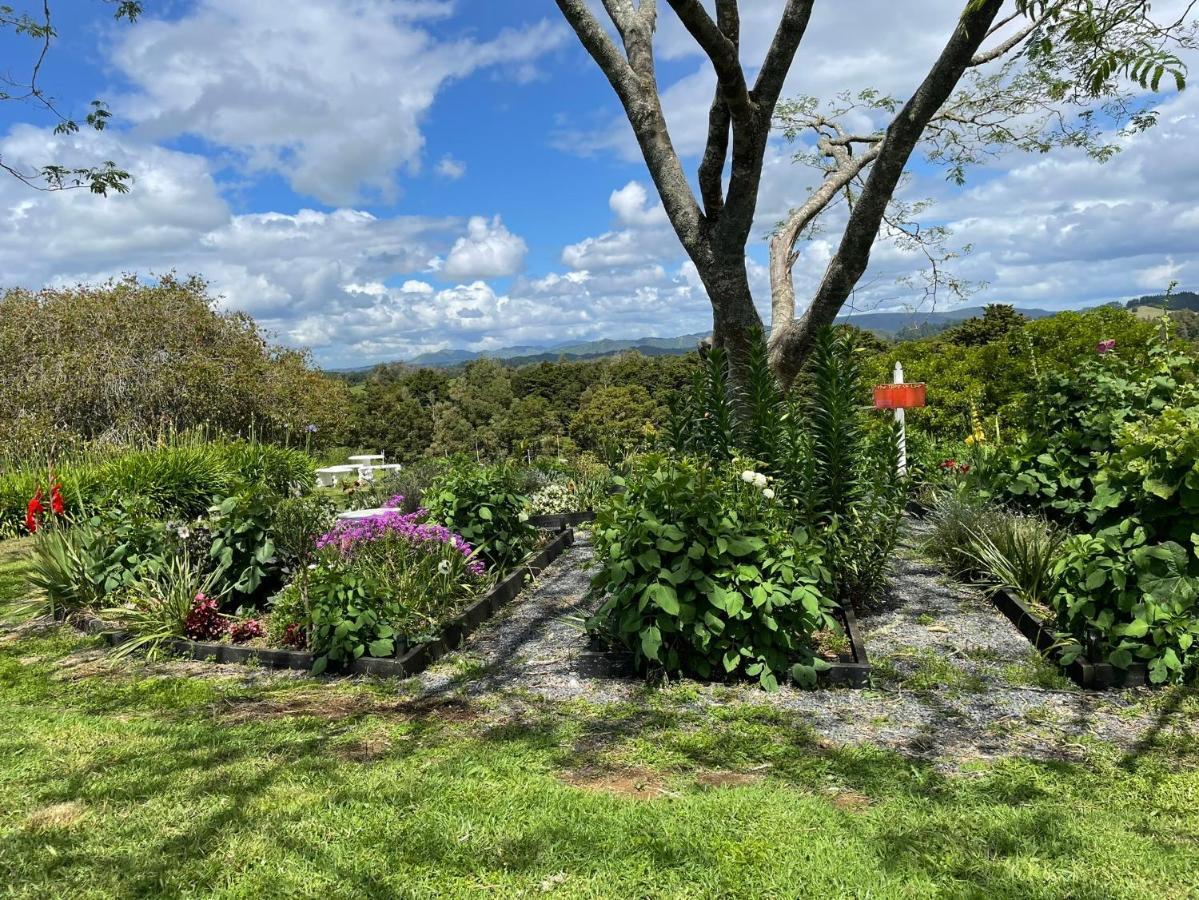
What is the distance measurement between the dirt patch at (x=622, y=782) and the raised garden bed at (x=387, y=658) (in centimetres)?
169

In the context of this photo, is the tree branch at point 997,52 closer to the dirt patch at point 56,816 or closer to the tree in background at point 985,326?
the dirt patch at point 56,816

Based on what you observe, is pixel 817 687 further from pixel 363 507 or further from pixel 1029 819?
pixel 363 507

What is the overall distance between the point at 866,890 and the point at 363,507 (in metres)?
7.94

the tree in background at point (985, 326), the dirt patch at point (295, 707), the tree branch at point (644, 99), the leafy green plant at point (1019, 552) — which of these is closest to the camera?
the dirt patch at point (295, 707)

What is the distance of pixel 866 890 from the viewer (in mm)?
2100

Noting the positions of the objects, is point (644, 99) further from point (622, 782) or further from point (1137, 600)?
point (622, 782)

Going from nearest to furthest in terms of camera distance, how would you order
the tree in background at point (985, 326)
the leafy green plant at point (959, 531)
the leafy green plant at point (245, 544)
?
the leafy green plant at point (245, 544) → the leafy green plant at point (959, 531) → the tree in background at point (985, 326)

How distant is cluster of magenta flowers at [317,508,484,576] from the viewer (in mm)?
5113

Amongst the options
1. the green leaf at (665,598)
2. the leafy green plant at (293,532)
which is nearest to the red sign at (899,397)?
the green leaf at (665,598)

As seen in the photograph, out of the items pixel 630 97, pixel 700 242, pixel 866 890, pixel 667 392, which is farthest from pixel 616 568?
pixel 630 97

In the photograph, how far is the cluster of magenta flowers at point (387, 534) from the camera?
16.8ft

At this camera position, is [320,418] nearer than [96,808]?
No

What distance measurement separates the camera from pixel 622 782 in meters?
2.83

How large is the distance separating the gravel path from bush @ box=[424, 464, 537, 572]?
33.4 inches
